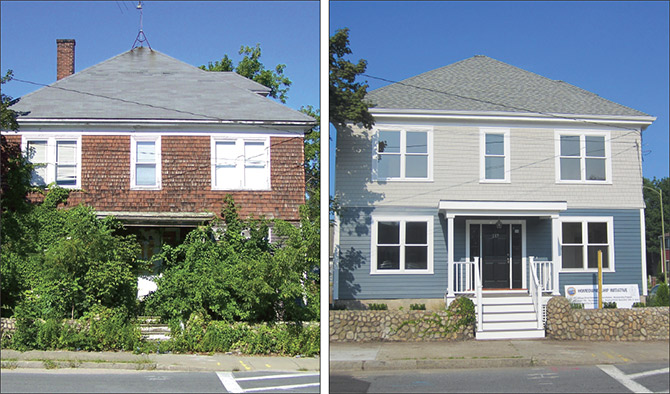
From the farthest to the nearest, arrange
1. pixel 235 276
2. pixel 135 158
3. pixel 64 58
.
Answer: pixel 64 58 → pixel 135 158 → pixel 235 276

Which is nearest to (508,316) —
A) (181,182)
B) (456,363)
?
(456,363)

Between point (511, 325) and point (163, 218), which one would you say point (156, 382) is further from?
point (511, 325)

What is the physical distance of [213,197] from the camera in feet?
10.6

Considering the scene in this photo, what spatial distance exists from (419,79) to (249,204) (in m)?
1.38

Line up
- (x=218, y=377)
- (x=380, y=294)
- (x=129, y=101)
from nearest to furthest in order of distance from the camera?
(x=380, y=294)
(x=218, y=377)
(x=129, y=101)

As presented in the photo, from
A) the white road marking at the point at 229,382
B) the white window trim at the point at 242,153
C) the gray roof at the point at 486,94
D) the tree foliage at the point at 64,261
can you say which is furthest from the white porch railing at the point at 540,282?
the tree foliage at the point at 64,261

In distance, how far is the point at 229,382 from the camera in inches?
125

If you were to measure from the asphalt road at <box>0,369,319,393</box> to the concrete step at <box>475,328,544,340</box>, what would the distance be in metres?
1.53

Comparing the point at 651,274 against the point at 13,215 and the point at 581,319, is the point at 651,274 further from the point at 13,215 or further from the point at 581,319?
the point at 13,215

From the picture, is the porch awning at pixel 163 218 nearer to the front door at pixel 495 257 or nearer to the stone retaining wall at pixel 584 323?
the front door at pixel 495 257

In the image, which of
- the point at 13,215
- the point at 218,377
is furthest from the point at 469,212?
the point at 13,215

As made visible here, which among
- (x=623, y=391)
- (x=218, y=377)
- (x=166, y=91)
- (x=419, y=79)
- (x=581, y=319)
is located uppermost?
(x=166, y=91)

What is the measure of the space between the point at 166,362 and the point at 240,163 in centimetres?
109

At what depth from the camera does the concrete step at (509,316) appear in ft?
6.36
